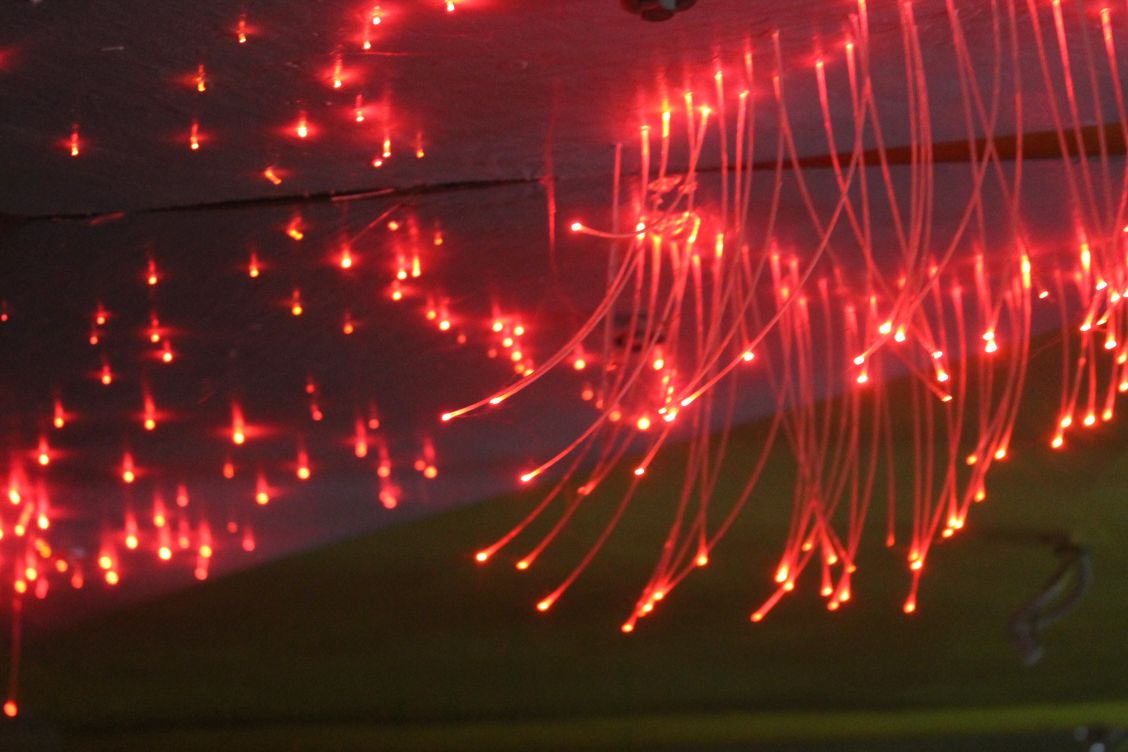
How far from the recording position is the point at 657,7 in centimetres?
133

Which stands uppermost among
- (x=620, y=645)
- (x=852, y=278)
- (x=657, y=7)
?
(x=657, y=7)

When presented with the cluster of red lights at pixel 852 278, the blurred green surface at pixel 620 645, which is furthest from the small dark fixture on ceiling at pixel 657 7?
the blurred green surface at pixel 620 645

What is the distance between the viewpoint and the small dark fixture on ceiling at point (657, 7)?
1.33 m

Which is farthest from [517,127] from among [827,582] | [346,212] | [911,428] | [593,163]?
[827,582]

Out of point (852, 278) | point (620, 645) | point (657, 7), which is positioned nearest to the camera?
point (657, 7)

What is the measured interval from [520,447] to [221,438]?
0.64 metres

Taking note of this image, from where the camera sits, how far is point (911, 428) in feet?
8.86

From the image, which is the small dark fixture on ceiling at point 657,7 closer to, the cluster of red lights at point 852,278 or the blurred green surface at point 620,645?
the cluster of red lights at point 852,278

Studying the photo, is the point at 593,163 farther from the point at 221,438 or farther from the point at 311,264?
the point at 221,438

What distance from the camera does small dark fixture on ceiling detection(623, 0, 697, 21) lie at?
52.4 inches

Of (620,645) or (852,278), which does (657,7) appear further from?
(620,645)

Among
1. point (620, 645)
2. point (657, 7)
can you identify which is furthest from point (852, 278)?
point (620, 645)

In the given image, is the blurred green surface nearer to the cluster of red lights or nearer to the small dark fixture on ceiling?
the cluster of red lights

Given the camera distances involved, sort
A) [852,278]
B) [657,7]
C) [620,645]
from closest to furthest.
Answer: [657,7] → [852,278] → [620,645]
